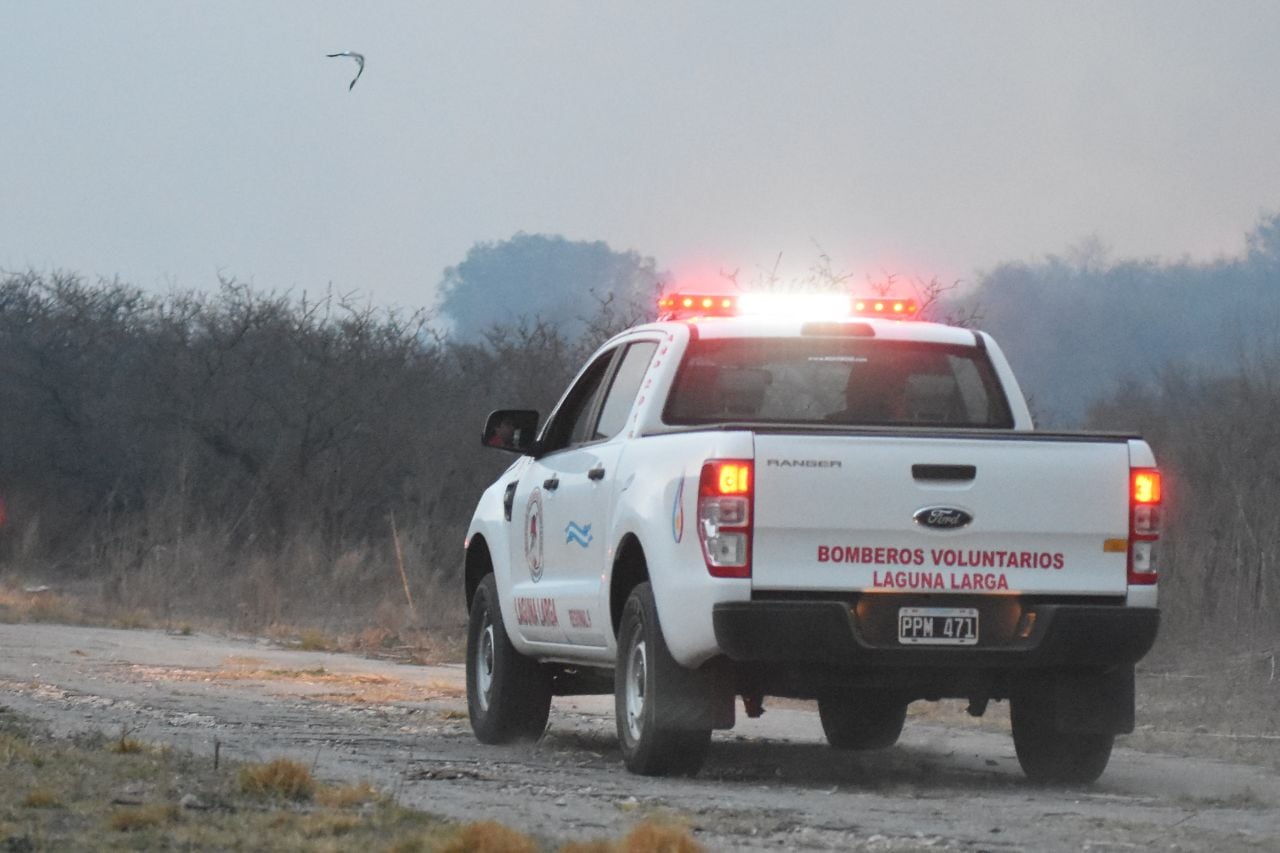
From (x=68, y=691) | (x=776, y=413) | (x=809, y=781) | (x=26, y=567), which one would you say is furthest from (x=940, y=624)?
(x=26, y=567)

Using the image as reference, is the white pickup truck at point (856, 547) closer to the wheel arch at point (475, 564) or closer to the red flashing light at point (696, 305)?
the red flashing light at point (696, 305)

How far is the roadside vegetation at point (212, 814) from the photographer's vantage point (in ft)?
20.9

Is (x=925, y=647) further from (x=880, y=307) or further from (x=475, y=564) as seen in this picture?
(x=475, y=564)

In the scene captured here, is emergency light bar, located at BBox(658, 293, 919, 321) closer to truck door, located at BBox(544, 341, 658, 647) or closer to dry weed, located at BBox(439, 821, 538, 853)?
truck door, located at BBox(544, 341, 658, 647)

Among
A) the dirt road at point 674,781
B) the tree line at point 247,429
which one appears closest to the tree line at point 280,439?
the tree line at point 247,429

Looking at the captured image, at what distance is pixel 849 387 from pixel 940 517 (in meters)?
1.69

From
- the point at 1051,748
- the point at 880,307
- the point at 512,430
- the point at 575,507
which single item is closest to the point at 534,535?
the point at 512,430

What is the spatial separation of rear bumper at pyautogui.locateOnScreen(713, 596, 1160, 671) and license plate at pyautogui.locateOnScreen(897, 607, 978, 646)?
0.02m

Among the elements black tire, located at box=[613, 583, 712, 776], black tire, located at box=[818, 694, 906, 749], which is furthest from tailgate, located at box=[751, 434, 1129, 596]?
black tire, located at box=[818, 694, 906, 749]

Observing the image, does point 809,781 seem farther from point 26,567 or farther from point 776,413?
point 26,567

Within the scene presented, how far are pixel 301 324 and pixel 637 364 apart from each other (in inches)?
1236

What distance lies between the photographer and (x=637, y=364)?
34.4ft

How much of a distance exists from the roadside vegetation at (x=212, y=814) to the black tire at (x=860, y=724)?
11.4 ft

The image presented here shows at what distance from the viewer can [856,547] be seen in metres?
8.55
